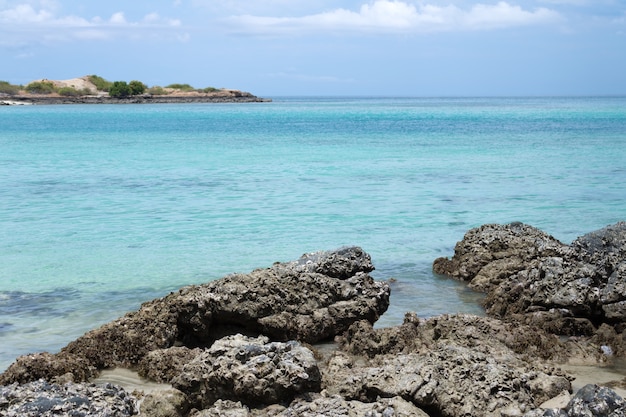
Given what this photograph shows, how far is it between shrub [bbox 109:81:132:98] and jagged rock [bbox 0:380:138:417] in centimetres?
13476

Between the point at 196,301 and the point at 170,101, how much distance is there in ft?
456

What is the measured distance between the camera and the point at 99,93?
14462 cm

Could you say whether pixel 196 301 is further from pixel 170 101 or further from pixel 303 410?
pixel 170 101

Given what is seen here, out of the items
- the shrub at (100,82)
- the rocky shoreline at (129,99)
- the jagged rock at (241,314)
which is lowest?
the rocky shoreline at (129,99)

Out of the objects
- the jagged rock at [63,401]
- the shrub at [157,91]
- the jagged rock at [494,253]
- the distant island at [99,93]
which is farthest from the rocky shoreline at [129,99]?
the jagged rock at [63,401]

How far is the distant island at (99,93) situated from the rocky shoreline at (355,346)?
405 ft

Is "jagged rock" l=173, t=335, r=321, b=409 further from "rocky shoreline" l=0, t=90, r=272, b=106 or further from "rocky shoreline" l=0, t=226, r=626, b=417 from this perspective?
"rocky shoreline" l=0, t=90, r=272, b=106

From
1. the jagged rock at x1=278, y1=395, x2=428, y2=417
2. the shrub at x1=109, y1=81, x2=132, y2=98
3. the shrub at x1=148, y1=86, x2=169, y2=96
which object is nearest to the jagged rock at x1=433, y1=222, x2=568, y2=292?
the jagged rock at x1=278, y1=395, x2=428, y2=417

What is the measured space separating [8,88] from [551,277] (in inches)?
5628

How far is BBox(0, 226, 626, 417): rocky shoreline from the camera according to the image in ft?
18.7

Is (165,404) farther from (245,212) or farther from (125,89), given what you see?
(125,89)

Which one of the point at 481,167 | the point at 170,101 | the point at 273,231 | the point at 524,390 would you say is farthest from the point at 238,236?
the point at 170,101

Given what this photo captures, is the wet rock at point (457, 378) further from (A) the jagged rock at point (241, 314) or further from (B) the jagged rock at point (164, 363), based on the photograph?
(B) the jagged rock at point (164, 363)

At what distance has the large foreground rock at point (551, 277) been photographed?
8594mm
